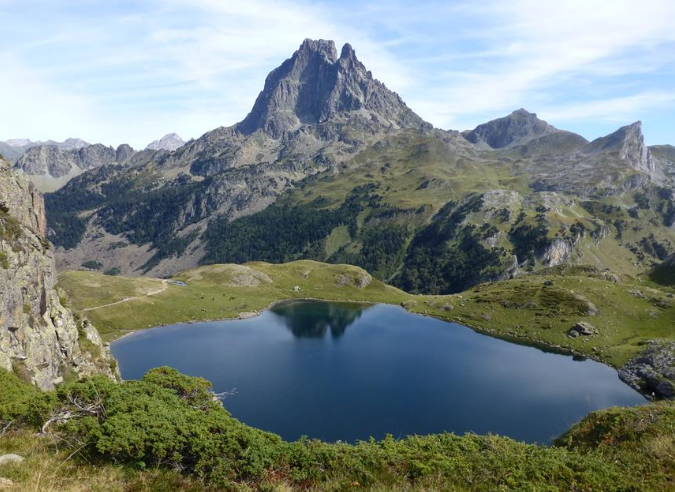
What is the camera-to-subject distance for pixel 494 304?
463 ft

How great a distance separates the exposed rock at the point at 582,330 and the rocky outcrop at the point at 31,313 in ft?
391

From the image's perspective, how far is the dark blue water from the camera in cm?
6931

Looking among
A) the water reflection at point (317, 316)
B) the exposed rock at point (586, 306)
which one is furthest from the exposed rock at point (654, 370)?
the water reflection at point (317, 316)

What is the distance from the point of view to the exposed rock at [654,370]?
82375 millimetres

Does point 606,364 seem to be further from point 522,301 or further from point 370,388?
point 370,388

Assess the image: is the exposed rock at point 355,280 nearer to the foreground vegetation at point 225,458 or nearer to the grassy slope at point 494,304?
the grassy slope at point 494,304

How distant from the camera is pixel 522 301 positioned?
445ft

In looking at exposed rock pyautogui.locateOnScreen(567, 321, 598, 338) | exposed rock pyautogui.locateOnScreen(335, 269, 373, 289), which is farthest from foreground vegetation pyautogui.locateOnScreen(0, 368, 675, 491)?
exposed rock pyautogui.locateOnScreen(335, 269, 373, 289)

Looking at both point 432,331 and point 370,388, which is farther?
point 432,331

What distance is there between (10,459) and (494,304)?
476ft

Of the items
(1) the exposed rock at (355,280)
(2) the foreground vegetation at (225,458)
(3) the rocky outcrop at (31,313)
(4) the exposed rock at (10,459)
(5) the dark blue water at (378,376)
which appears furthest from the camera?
(1) the exposed rock at (355,280)

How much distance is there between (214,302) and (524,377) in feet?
366

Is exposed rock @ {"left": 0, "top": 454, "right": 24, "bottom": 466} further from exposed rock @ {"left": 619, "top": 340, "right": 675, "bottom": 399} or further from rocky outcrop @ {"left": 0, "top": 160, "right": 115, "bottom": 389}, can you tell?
exposed rock @ {"left": 619, "top": 340, "right": 675, "bottom": 399}

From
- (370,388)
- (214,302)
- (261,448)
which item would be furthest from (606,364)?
(214,302)
